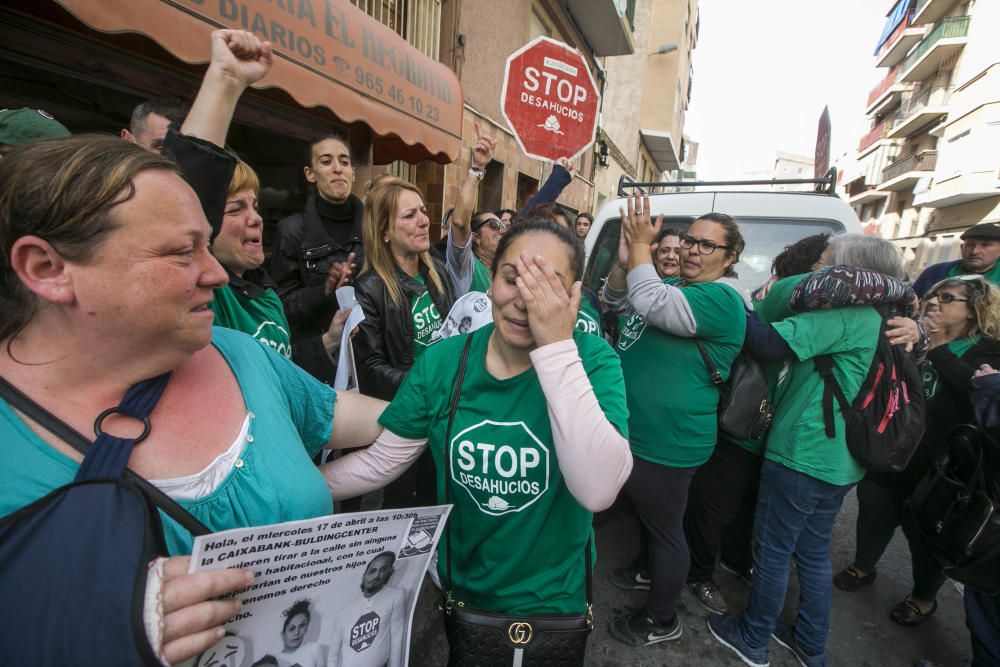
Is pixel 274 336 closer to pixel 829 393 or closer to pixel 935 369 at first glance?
pixel 829 393

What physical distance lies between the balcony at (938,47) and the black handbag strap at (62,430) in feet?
121

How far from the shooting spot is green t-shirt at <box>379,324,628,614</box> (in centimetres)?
127

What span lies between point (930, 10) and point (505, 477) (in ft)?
139

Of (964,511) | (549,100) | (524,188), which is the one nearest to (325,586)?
(964,511)

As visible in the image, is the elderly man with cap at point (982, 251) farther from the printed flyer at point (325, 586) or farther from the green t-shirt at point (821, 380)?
the printed flyer at point (325, 586)

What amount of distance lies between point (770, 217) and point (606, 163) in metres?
13.0

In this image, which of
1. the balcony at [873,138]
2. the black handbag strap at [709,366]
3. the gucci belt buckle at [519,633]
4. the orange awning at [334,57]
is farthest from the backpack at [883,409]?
the balcony at [873,138]

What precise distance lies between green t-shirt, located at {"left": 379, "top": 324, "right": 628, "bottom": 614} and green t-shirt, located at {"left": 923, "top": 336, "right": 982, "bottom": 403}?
249cm

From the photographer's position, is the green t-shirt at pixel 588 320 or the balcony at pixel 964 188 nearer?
the green t-shirt at pixel 588 320

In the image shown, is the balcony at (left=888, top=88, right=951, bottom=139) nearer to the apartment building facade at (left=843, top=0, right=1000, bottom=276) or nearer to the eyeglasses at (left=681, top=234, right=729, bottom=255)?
the apartment building facade at (left=843, top=0, right=1000, bottom=276)

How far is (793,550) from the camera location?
7.22 feet

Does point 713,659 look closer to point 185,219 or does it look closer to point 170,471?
point 170,471

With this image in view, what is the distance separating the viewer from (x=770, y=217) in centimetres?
313

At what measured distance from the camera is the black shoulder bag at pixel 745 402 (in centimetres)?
225
